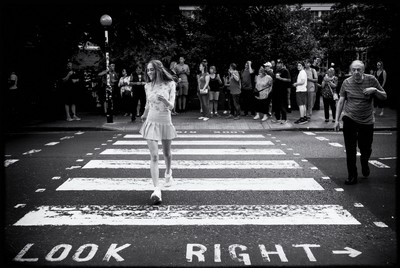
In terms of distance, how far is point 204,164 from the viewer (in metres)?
10.1

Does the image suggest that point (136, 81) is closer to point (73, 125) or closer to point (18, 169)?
point (73, 125)

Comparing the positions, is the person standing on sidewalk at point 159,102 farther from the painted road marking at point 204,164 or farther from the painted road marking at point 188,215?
the painted road marking at point 204,164

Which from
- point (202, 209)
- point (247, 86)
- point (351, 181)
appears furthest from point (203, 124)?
point (202, 209)

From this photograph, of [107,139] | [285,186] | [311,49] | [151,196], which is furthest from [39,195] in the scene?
[311,49]

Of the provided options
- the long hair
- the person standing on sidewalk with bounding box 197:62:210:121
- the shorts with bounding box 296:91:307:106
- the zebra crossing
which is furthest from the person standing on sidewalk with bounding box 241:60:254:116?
the long hair

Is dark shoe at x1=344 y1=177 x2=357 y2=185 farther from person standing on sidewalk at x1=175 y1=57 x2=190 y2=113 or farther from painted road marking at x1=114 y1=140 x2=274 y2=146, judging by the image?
person standing on sidewalk at x1=175 y1=57 x2=190 y2=113

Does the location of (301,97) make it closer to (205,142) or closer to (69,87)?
(205,142)

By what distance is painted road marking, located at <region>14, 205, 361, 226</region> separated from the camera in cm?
629

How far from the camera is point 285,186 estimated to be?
8.21 m

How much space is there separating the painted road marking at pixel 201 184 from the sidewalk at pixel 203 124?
7.37 m

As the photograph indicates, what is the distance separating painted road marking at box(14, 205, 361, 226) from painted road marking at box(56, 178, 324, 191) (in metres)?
1.05

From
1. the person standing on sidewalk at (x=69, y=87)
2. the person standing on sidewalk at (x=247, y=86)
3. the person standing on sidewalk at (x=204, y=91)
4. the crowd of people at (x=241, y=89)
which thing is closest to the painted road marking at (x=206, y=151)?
the crowd of people at (x=241, y=89)

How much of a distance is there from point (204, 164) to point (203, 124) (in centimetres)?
703

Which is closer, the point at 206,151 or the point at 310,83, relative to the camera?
the point at 206,151
